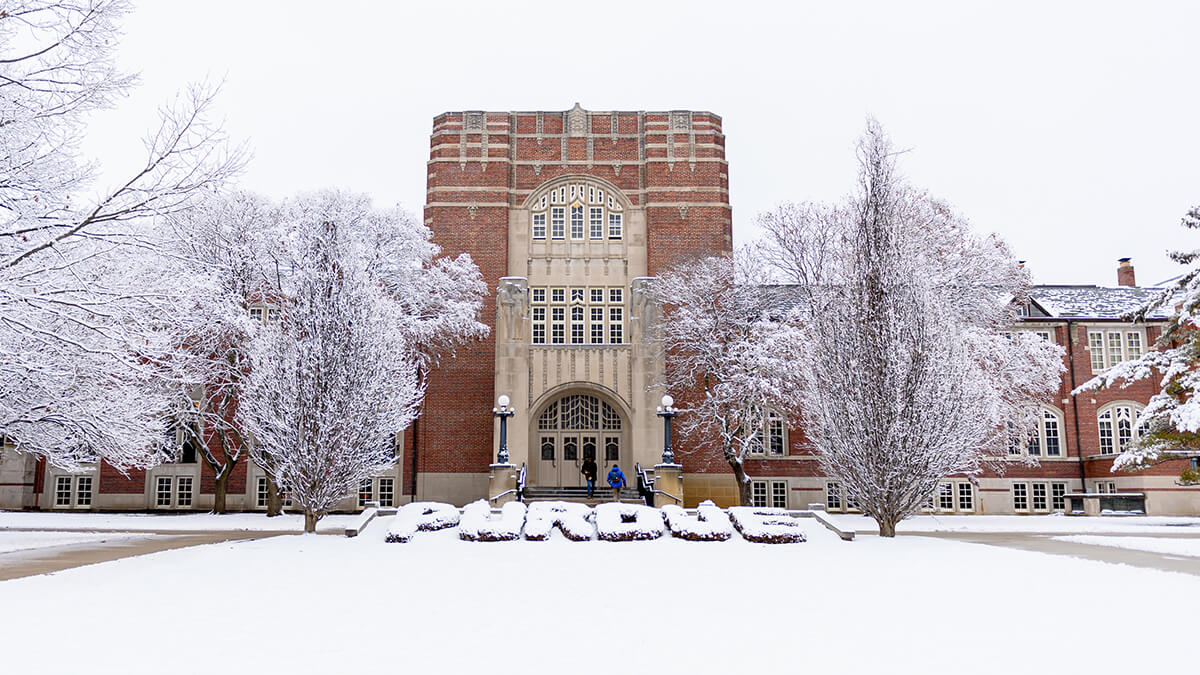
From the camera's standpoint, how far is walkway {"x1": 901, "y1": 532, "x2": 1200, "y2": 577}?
1340 cm

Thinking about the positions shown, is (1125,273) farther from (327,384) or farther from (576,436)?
(327,384)

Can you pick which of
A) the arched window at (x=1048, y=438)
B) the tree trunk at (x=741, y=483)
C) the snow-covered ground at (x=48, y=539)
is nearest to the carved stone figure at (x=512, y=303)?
the tree trunk at (x=741, y=483)

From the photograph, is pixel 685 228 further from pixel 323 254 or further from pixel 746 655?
pixel 746 655

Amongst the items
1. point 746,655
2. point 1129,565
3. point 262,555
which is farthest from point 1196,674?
point 262,555

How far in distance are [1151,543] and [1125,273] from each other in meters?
28.1

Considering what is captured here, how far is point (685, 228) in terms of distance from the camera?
111ft

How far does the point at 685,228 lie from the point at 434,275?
10.0 metres

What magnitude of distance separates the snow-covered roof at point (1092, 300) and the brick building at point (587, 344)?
0.12m

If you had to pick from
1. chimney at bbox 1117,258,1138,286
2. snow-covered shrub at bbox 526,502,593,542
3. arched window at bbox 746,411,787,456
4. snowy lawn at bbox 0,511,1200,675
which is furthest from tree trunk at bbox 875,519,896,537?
chimney at bbox 1117,258,1138,286

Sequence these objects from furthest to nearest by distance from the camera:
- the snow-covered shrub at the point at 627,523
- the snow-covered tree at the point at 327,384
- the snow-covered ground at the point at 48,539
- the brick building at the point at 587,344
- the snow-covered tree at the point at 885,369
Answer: the brick building at the point at 587,344
the snow-covered tree at the point at 327,384
the snow-covered tree at the point at 885,369
the snow-covered shrub at the point at 627,523
the snow-covered ground at the point at 48,539

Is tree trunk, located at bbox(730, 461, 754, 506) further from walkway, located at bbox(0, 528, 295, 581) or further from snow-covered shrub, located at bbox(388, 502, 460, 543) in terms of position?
walkway, located at bbox(0, 528, 295, 581)

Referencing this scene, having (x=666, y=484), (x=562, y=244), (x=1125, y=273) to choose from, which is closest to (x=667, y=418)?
(x=666, y=484)

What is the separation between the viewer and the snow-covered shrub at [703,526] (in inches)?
667

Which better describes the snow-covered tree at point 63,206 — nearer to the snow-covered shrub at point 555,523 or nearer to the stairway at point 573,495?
the snow-covered shrub at point 555,523
